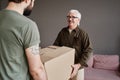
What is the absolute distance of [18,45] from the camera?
1.17m

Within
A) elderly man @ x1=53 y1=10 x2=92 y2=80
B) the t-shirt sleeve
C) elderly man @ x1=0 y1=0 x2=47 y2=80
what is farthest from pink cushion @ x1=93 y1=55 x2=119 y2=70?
the t-shirt sleeve

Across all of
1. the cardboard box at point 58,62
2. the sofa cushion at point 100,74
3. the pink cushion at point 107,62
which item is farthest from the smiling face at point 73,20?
the pink cushion at point 107,62

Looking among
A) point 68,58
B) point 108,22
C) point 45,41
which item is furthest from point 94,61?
point 68,58

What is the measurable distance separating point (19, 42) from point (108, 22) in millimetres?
3332

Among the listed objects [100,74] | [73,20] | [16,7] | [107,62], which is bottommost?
[100,74]

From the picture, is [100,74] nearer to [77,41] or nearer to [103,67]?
[103,67]

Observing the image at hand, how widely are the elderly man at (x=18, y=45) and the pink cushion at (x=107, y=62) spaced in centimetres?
298

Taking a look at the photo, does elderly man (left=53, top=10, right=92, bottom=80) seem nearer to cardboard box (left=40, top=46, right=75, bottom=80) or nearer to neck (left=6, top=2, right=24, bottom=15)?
cardboard box (left=40, top=46, right=75, bottom=80)

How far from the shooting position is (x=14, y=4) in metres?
1.22

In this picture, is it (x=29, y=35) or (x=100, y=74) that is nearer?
(x=29, y=35)

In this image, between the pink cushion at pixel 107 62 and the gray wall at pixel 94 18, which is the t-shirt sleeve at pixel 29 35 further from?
the gray wall at pixel 94 18

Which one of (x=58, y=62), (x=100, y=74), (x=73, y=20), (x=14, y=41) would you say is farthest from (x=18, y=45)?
(x=100, y=74)

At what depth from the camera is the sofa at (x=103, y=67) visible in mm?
3746

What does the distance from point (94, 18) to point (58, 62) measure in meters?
2.94
